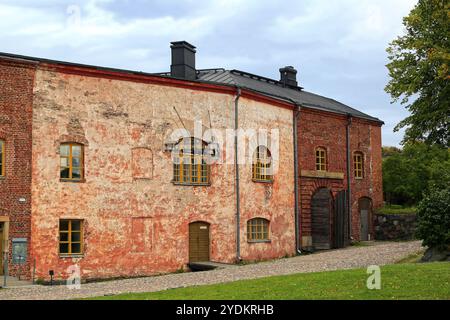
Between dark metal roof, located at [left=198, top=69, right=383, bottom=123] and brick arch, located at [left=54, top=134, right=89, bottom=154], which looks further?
dark metal roof, located at [left=198, top=69, right=383, bottom=123]

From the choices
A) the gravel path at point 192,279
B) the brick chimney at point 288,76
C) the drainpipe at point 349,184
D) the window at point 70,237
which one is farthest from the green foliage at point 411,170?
the window at point 70,237

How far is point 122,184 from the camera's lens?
2125cm

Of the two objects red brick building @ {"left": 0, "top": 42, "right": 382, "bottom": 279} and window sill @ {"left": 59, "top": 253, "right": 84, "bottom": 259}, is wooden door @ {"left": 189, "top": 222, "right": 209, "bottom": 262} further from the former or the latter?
window sill @ {"left": 59, "top": 253, "right": 84, "bottom": 259}

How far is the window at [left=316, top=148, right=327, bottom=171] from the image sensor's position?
96.7ft

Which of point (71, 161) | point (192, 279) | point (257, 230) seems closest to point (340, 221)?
point (257, 230)

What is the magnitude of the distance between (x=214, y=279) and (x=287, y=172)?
10.6 metres

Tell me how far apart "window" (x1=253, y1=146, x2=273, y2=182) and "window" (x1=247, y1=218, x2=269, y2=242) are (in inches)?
68.6

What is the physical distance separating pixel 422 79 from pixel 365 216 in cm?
973

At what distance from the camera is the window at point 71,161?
20.3 m

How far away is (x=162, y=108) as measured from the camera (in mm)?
22266

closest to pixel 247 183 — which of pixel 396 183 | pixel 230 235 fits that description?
pixel 230 235

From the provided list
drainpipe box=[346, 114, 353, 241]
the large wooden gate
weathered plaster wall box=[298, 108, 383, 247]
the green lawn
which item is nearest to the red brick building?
weathered plaster wall box=[298, 108, 383, 247]

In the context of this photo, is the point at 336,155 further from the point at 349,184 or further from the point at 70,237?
the point at 70,237

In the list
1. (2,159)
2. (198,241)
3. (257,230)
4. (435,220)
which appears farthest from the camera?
(257,230)
